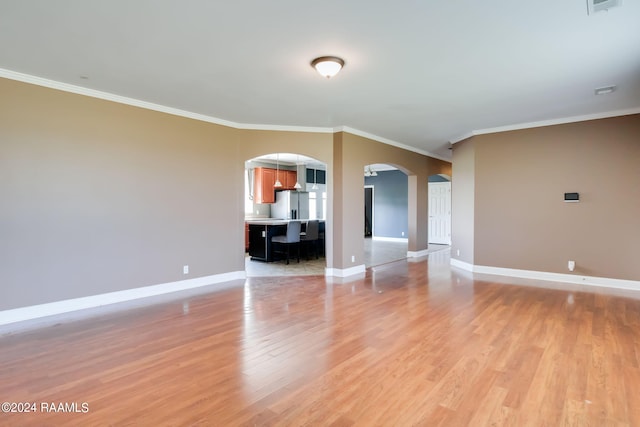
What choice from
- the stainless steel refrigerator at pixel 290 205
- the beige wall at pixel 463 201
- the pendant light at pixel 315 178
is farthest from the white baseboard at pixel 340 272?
the pendant light at pixel 315 178

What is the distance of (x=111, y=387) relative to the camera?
2342 millimetres

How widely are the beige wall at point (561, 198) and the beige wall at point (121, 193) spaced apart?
2.54 meters

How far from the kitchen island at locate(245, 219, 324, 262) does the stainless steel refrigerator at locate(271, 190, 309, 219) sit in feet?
7.54

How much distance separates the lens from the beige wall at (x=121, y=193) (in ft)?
12.0

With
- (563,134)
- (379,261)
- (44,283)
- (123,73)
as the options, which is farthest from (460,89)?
(44,283)

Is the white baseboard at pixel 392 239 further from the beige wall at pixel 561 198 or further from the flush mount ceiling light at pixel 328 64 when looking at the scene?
the flush mount ceiling light at pixel 328 64

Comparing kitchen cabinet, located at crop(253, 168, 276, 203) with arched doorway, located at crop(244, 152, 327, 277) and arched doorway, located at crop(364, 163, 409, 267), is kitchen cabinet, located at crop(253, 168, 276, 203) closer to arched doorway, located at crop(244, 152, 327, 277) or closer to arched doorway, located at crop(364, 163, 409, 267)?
arched doorway, located at crop(244, 152, 327, 277)

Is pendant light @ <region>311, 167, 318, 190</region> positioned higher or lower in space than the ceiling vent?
lower

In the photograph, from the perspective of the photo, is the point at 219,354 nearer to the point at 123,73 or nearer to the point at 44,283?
the point at 44,283

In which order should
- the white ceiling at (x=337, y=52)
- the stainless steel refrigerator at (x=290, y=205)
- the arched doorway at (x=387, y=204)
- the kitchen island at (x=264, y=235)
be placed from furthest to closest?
the arched doorway at (x=387, y=204), the stainless steel refrigerator at (x=290, y=205), the kitchen island at (x=264, y=235), the white ceiling at (x=337, y=52)

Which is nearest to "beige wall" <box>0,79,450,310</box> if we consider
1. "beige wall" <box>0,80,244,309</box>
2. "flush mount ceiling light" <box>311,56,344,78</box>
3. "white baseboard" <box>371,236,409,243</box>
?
"beige wall" <box>0,80,244,309</box>

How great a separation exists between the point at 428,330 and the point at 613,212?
4063 millimetres

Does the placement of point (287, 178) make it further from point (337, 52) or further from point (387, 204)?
point (337, 52)

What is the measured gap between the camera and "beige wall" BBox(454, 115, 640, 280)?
16.8ft
